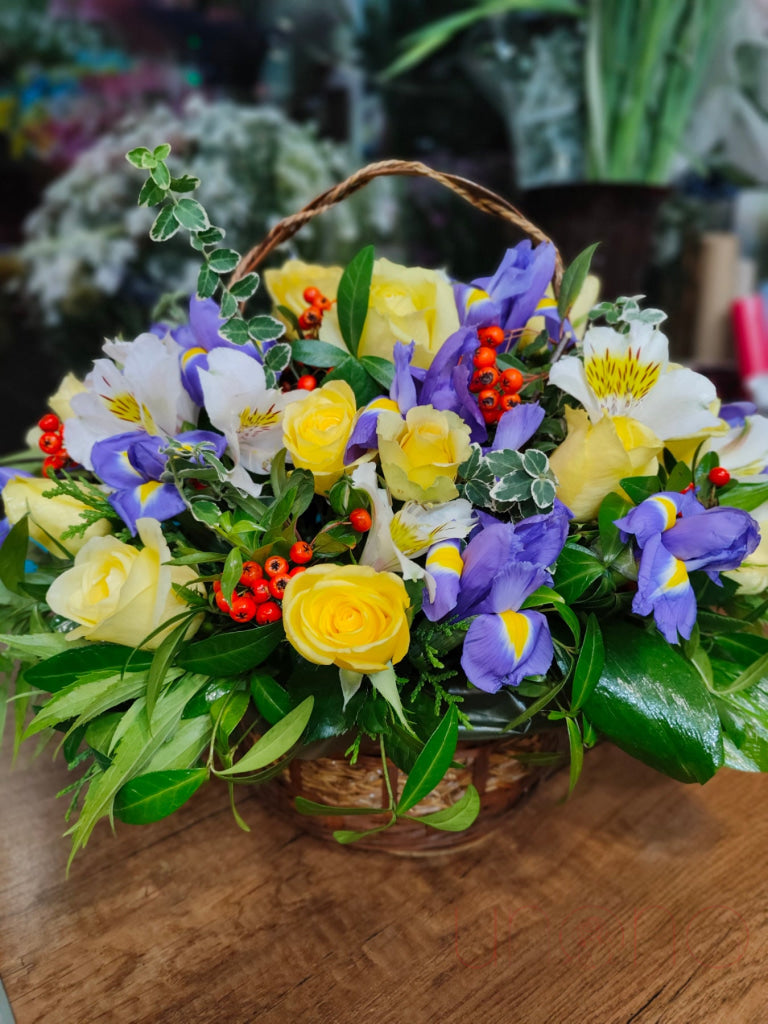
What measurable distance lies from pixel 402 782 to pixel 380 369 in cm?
26

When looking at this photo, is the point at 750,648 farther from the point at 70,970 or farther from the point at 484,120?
the point at 484,120

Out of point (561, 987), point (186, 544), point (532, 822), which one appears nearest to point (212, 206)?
point (186, 544)

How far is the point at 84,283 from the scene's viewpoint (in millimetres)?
1399

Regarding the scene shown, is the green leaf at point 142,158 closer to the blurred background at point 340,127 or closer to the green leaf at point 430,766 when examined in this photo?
the green leaf at point 430,766

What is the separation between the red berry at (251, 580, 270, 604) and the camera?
1.26 feet

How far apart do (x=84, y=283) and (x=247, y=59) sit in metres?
0.55

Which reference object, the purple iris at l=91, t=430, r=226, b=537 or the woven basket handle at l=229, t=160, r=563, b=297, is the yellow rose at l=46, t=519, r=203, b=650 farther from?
the woven basket handle at l=229, t=160, r=563, b=297

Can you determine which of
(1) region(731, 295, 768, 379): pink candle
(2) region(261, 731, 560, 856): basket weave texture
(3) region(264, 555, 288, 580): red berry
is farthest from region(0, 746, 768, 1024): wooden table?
(1) region(731, 295, 768, 379): pink candle

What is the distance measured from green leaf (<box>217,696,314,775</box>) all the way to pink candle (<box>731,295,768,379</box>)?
1443 mm

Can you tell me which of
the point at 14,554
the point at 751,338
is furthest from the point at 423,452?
the point at 751,338

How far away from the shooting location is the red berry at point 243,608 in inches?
15.0

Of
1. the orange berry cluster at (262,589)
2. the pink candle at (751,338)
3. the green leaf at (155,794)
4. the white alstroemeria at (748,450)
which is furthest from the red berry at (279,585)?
the pink candle at (751,338)

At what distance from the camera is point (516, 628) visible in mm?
395

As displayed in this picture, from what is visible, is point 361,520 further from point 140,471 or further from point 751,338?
point 751,338
